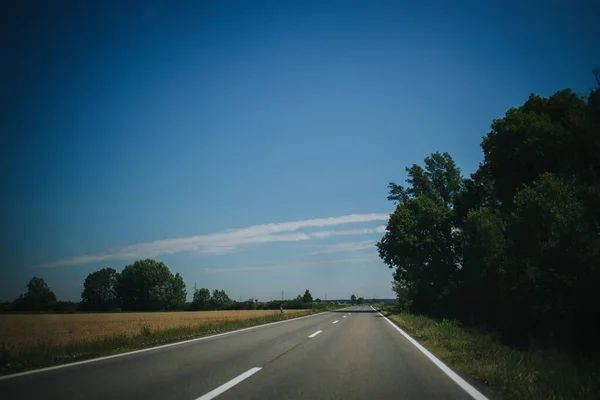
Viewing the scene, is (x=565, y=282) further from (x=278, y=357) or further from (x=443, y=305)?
(x=443, y=305)

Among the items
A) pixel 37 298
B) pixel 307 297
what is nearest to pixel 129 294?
pixel 37 298

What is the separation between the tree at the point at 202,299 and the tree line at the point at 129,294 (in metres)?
0.50

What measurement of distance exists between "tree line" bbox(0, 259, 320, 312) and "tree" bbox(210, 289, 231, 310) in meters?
0.96

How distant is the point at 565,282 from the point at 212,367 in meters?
14.1

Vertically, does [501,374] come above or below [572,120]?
below

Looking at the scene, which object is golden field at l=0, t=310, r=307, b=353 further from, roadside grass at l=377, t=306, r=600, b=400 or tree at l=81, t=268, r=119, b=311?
tree at l=81, t=268, r=119, b=311

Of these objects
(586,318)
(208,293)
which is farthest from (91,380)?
(208,293)

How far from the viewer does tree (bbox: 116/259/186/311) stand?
9962 cm

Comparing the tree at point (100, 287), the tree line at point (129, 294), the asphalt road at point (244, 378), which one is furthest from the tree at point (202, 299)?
the asphalt road at point (244, 378)

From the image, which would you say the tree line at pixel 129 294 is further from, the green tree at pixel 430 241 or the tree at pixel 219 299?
the green tree at pixel 430 241

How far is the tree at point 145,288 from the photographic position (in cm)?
9962

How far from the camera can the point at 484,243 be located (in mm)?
27719

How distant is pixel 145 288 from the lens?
10119cm

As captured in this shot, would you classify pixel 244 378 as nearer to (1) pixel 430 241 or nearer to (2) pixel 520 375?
(2) pixel 520 375
